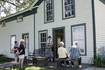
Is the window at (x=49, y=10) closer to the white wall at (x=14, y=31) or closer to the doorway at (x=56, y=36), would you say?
the doorway at (x=56, y=36)

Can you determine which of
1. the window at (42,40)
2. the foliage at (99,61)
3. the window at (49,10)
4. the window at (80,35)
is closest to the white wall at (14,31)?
the window at (42,40)

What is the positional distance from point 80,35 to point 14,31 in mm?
10586

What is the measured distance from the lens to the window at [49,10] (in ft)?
62.3

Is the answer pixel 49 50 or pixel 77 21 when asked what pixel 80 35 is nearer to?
pixel 77 21

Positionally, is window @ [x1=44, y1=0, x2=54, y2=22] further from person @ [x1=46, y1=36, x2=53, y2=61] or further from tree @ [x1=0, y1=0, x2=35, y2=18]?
tree @ [x1=0, y1=0, x2=35, y2=18]

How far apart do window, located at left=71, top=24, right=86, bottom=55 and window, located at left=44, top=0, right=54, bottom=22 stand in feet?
9.84

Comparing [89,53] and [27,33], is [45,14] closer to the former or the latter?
[27,33]

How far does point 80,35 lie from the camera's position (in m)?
16.1

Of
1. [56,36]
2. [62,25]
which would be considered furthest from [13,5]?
[62,25]

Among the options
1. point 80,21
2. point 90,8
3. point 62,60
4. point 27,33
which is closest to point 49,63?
point 62,60

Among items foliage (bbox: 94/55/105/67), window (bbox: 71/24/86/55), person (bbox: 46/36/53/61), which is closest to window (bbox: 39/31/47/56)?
person (bbox: 46/36/53/61)

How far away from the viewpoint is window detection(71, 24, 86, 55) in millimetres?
15758

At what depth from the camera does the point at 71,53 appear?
1412 centimetres

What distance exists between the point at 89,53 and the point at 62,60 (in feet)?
7.45
